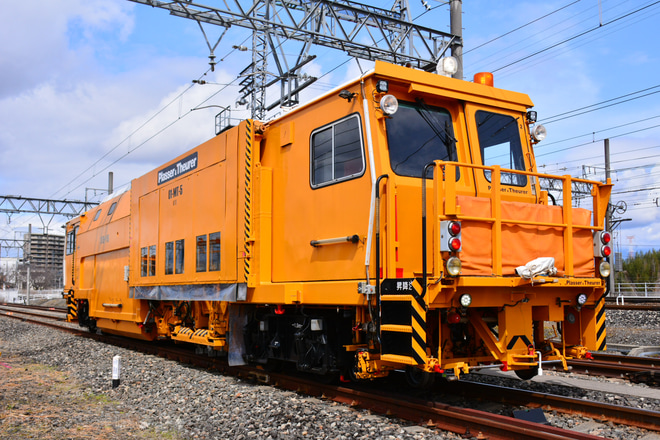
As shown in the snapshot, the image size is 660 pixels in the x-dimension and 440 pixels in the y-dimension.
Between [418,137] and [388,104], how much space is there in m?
0.66

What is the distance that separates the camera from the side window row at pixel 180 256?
9367 millimetres

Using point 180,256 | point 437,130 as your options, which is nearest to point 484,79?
point 437,130

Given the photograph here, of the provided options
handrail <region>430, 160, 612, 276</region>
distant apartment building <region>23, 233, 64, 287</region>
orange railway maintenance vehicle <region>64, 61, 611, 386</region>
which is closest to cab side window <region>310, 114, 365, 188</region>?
orange railway maintenance vehicle <region>64, 61, 611, 386</region>

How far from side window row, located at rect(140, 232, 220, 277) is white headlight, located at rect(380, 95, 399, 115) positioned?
4025 millimetres

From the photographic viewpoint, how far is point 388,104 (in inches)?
251

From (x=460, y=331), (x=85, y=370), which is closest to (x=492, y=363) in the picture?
(x=460, y=331)

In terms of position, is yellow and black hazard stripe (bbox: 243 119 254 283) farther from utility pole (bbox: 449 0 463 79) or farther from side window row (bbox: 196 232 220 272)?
utility pole (bbox: 449 0 463 79)

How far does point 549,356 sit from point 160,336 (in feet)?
27.6

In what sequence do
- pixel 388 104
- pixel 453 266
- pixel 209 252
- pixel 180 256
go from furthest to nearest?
pixel 180 256 → pixel 209 252 → pixel 388 104 → pixel 453 266

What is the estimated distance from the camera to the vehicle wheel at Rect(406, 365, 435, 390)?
20.9 feet

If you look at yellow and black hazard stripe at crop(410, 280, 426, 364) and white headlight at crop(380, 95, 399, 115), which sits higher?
white headlight at crop(380, 95, 399, 115)

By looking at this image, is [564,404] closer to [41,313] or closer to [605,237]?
[605,237]

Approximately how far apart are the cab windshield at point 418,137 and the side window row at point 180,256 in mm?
3838

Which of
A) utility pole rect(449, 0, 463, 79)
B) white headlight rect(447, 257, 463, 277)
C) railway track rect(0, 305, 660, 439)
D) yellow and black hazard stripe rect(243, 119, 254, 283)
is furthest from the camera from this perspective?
utility pole rect(449, 0, 463, 79)
